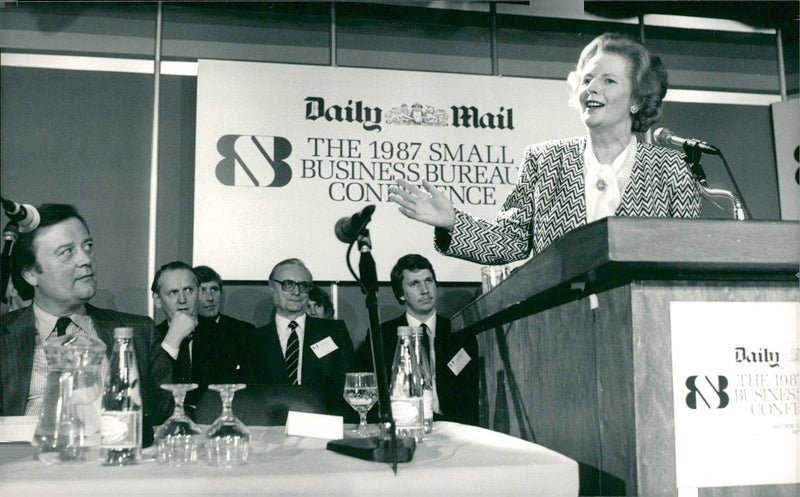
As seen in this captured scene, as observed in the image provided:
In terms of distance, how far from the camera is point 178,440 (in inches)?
42.4

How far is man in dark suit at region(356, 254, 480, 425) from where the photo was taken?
11.4ft

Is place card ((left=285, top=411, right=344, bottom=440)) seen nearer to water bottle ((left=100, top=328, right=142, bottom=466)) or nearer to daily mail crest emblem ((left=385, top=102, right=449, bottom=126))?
water bottle ((left=100, top=328, right=142, bottom=466))

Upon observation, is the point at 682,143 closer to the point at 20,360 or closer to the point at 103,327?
the point at 103,327

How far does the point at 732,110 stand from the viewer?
5430 millimetres

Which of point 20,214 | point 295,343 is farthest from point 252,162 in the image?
point 20,214

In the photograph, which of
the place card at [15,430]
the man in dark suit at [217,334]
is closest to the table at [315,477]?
the place card at [15,430]

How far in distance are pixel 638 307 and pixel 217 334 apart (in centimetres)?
337

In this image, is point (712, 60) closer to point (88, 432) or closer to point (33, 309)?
point (33, 309)

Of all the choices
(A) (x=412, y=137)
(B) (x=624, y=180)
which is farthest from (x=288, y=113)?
(B) (x=624, y=180)

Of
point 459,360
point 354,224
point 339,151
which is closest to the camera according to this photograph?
point 354,224

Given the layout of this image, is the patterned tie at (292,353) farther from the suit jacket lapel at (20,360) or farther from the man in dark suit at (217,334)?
the suit jacket lapel at (20,360)

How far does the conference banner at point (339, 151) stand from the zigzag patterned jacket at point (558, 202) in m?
2.80

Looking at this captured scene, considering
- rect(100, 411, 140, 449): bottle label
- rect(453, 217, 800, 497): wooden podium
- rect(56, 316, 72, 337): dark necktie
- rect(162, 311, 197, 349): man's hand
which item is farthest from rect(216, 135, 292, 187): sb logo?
rect(100, 411, 140, 449): bottle label

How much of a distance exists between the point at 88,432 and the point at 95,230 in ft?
12.6
